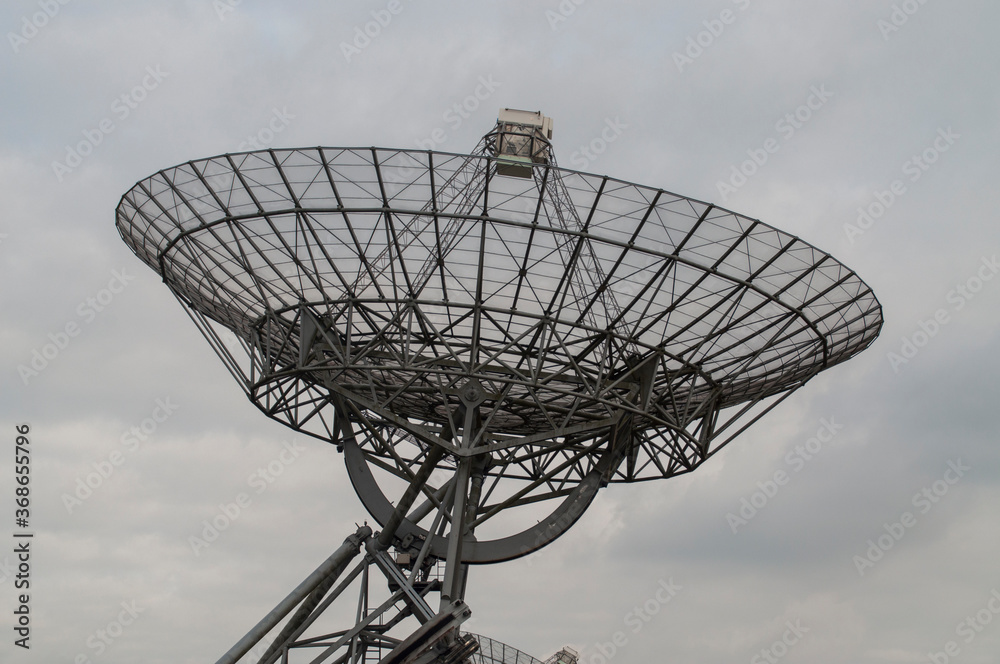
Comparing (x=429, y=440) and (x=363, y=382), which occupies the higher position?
(x=363, y=382)

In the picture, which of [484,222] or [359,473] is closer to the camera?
[484,222]

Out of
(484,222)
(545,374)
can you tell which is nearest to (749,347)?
(545,374)

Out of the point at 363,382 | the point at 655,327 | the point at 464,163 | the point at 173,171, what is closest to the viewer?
the point at 464,163

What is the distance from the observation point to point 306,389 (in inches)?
1444

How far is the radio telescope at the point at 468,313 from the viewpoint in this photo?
29953 mm

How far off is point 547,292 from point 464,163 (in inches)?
208

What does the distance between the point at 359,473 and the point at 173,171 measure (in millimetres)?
12321

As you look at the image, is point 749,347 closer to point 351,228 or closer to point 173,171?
point 351,228

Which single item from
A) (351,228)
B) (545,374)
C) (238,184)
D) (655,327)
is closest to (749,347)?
(655,327)

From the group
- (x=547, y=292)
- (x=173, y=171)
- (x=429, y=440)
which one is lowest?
(x=429, y=440)

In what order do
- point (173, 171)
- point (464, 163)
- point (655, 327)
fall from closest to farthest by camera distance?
point (464, 163) → point (173, 171) → point (655, 327)

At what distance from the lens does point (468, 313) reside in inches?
1302

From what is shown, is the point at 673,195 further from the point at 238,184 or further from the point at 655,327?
the point at 238,184

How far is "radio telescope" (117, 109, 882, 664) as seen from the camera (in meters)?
30.0
